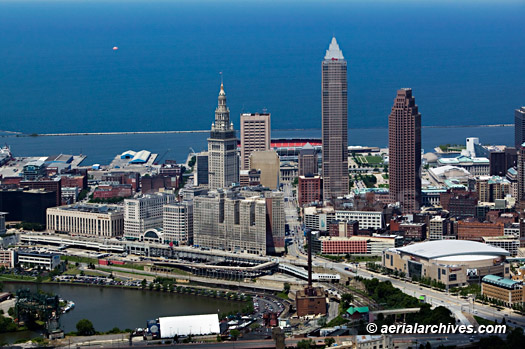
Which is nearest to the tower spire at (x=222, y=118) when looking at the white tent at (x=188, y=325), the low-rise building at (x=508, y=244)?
the low-rise building at (x=508, y=244)

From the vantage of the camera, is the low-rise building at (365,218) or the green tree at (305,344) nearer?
the green tree at (305,344)

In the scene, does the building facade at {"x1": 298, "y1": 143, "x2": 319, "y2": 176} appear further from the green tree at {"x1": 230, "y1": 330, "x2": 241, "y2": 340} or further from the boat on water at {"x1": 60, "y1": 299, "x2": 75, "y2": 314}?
the green tree at {"x1": 230, "y1": 330, "x2": 241, "y2": 340}

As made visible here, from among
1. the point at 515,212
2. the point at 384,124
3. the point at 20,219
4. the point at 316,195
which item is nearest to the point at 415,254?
the point at 515,212

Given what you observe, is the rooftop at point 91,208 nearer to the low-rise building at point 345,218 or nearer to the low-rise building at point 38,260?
the low-rise building at point 38,260

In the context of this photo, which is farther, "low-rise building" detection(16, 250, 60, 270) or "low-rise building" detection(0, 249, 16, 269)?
"low-rise building" detection(0, 249, 16, 269)

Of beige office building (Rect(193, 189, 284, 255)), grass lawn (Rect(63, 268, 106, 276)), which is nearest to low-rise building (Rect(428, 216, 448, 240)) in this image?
beige office building (Rect(193, 189, 284, 255))

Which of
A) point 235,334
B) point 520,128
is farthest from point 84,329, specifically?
point 520,128

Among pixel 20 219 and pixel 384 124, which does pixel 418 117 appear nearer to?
pixel 20 219
